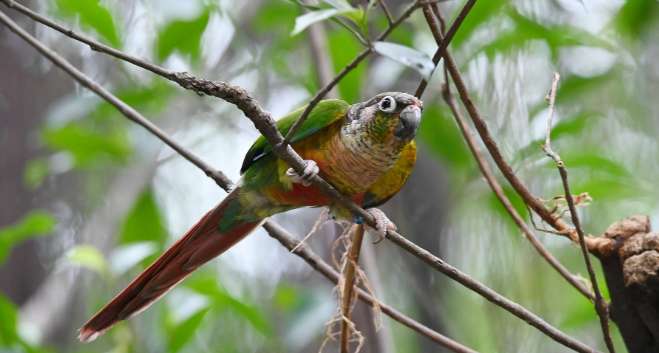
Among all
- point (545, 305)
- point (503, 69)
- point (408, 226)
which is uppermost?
point (503, 69)

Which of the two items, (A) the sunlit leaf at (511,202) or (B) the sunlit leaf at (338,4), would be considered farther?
(A) the sunlit leaf at (511,202)

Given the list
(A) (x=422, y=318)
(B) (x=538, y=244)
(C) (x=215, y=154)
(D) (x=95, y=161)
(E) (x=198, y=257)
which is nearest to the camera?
Answer: (B) (x=538, y=244)

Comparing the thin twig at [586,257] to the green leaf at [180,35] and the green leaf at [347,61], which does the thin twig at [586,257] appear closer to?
the green leaf at [347,61]

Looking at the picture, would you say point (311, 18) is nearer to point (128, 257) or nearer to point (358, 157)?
point (358, 157)

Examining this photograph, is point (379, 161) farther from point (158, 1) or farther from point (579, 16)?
point (579, 16)

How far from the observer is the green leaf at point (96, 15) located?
3320mm

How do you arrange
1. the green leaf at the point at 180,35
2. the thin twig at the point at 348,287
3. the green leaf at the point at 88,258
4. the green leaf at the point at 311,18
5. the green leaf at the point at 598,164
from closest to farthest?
1. the green leaf at the point at 311,18
2. the thin twig at the point at 348,287
3. the green leaf at the point at 598,164
4. the green leaf at the point at 88,258
5. the green leaf at the point at 180,35

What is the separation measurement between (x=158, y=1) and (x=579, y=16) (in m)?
2.11

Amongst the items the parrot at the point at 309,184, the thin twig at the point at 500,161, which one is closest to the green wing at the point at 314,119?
the parrot at the point at 309,184

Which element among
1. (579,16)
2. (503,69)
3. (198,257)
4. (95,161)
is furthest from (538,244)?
(95,161)

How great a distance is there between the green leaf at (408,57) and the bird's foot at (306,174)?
1.64ft

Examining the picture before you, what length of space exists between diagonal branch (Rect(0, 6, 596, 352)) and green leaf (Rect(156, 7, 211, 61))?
1201mm

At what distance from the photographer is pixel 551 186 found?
13.1ft

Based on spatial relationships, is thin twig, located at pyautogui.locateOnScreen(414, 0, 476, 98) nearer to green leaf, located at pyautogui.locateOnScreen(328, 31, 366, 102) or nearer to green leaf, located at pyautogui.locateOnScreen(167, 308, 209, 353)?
green leaf, located at pyautogui.locateOnScreen(328, 31, 366, 102)
